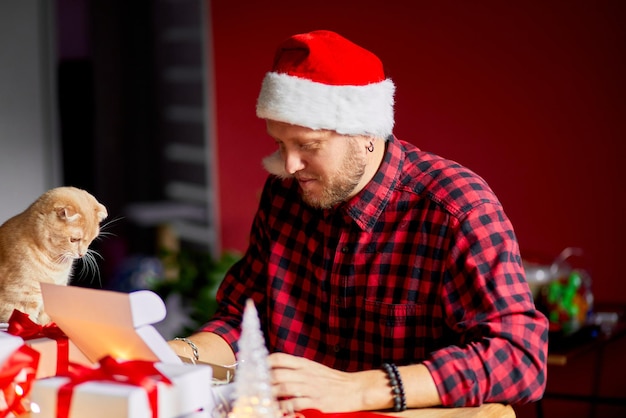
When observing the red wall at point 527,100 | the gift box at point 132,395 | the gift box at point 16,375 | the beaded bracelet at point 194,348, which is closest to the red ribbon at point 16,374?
the gift box at point 16,375

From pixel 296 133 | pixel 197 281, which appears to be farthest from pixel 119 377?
pixel 197 281

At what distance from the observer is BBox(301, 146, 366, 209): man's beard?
1669 mm

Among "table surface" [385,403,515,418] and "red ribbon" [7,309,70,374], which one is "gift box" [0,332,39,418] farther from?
"table surface" [385,403,515,418]

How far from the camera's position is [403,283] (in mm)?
1630

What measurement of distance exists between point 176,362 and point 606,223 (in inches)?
89.3

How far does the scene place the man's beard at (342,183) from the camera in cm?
167

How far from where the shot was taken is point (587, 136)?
3135 mm

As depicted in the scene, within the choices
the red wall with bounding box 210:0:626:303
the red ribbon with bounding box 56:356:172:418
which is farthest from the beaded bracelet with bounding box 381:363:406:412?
the red wall with bounding box 210:0:626:303

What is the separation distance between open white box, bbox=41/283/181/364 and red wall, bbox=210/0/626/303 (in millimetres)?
2230

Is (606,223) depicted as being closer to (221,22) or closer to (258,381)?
(221,22)

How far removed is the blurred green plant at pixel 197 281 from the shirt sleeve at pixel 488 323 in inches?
87.8

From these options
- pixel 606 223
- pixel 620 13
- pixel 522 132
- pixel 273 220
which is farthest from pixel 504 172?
pixel 273 220

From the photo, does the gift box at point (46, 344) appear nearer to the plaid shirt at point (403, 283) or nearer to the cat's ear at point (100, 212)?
the cat's ear at point (100, 212)

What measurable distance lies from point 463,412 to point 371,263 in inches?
15.4
